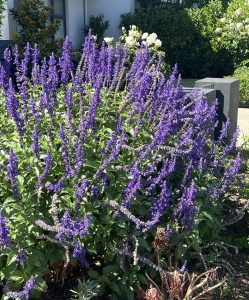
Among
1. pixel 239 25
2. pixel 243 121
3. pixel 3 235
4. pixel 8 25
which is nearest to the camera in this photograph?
pixel 3 235

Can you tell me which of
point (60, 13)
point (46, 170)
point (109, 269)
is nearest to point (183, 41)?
point (60, 13)

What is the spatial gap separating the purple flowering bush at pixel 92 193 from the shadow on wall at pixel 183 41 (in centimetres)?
1474

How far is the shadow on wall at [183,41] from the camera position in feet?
59.2

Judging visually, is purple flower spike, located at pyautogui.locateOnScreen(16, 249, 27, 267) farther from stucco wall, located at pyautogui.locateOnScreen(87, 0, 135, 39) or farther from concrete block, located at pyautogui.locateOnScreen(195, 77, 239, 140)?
stucco wall, located at pyautogui.locateOnScreen(87, 0, 135, 39)

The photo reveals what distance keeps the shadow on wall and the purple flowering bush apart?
14.7 m

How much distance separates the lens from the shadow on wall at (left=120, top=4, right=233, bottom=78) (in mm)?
18047

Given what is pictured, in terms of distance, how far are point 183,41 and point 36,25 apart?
25.4 feet

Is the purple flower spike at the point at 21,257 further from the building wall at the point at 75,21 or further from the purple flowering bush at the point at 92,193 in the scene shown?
the building wall at the point at 75,21

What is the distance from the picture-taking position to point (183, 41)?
18031 millimetres

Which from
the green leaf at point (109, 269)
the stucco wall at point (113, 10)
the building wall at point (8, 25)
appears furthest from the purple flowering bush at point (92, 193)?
the stucco wall at point (113, 10)

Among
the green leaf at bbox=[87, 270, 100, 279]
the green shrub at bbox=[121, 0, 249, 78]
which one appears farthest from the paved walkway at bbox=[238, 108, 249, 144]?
the green leaf at bbox=[87, 270, 100, 279]

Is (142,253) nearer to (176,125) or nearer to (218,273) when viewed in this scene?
(218,273)

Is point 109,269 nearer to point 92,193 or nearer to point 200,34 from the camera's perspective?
point 92,193

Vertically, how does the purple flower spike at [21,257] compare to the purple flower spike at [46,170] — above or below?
below
